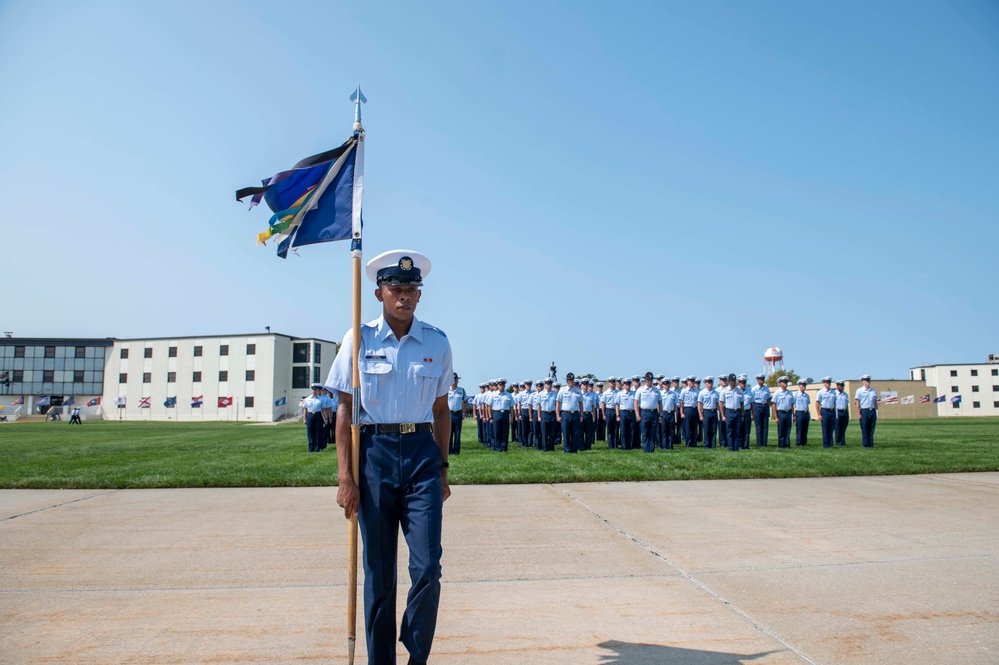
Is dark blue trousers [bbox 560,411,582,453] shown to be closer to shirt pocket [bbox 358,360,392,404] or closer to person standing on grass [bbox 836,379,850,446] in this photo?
person standing on grass [bbox 836,379,850,446]

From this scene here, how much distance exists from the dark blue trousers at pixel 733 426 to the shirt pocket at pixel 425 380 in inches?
615

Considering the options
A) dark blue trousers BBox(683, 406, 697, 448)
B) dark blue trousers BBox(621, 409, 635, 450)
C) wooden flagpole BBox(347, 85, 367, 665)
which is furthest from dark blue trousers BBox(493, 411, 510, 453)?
wooden flagpole BBox(347, 85, 367, 665)

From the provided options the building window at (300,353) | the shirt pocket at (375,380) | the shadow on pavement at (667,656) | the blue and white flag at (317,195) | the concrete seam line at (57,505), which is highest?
the building window at (300,353)

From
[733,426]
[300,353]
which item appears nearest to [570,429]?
[733,426]

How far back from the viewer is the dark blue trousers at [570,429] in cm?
1873

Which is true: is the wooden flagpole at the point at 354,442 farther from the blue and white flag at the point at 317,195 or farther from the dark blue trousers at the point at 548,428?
the dark blue trousers at the point at 548,428

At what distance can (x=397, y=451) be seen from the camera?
11.7 feet

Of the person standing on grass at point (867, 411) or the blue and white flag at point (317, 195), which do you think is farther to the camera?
the person standing on grass at point (867, 411)

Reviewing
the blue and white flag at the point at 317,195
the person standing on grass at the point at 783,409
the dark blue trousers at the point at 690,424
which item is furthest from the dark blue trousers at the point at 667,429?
the blue and white flag at the point at 317,195

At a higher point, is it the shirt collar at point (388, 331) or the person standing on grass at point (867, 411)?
the shirt collar at point (388, 331)

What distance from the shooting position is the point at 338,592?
4.93 metres

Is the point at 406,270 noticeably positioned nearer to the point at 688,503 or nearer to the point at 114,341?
the point at 688,503

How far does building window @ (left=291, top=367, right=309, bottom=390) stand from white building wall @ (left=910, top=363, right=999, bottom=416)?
2717 inches

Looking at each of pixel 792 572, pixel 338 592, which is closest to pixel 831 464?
pixel 792 572
